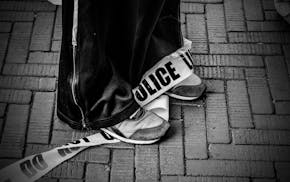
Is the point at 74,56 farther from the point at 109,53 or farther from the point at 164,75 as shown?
the point at 164,75

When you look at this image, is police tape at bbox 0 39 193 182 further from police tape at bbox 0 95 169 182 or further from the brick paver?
the brick paver

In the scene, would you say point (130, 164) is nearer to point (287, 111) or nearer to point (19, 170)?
point (19, 170)

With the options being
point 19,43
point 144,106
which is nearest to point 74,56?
point 144,106

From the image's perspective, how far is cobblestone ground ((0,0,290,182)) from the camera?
7.04 ft

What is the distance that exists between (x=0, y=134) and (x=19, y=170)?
0.35 metres

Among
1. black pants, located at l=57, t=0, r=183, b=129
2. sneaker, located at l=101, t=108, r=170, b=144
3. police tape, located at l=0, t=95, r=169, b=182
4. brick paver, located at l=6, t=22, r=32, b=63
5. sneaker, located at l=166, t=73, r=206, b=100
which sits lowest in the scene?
police tape, located at l=0, t=95, r=169, b=182

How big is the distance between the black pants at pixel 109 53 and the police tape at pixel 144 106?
101 mm

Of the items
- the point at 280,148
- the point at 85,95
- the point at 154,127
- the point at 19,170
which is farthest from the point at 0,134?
the point at 280,148

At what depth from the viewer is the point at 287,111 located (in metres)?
2.37

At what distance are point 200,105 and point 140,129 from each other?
507 millimetres

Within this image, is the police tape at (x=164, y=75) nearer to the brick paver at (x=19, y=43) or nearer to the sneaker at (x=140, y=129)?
the sneaker at (x=140, y=129)

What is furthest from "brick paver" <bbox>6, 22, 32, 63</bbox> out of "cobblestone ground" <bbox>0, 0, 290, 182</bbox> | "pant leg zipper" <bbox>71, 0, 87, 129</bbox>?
"pant leg zipper" <bbox>71, 0, 87, 129</bbox>

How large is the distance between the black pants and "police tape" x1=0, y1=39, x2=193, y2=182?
101mm

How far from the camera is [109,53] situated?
1.78m
